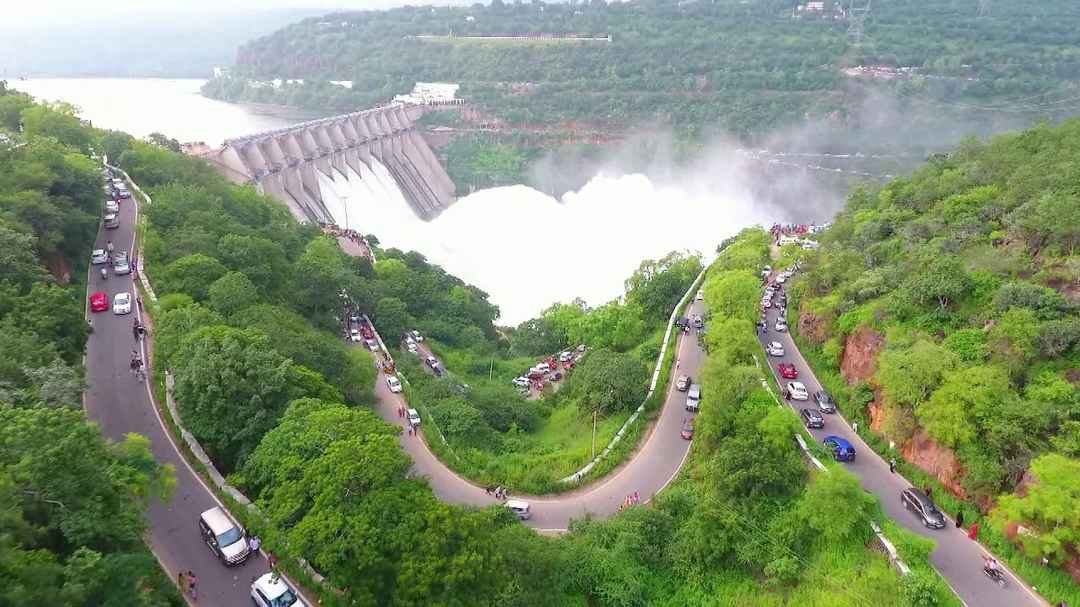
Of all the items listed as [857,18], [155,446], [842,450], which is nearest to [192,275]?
[155,446]

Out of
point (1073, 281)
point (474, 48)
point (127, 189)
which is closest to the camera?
point (1073, 281)

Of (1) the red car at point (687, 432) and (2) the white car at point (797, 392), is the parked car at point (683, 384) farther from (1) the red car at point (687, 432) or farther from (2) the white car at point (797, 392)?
(2) the white car at point (797, 392)

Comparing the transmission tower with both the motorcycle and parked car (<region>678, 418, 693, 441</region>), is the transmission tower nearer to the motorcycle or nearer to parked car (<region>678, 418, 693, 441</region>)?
parked car (<region>678, 418, 693, 441</region>)

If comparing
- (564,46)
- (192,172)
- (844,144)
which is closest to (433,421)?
(192,172)

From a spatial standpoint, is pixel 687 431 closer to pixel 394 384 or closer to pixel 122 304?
pixel 394 384

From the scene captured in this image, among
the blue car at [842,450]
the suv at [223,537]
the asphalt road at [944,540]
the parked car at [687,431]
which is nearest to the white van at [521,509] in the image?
the parked car at [687,431]

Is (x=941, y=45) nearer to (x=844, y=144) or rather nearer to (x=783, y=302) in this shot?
(x=844, y=144)
